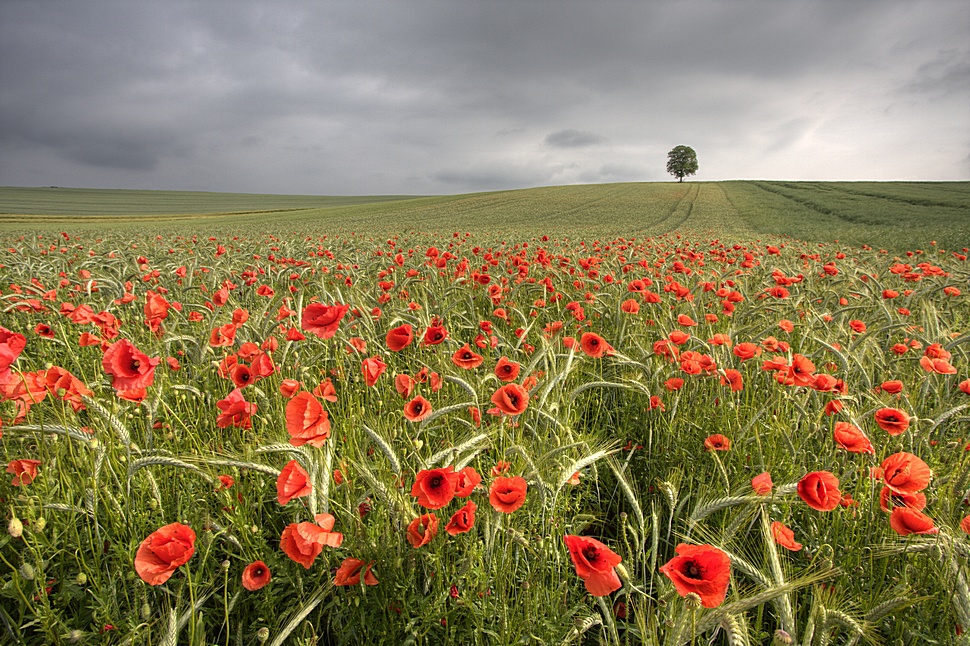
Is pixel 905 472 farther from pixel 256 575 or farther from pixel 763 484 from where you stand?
pixel 256 575

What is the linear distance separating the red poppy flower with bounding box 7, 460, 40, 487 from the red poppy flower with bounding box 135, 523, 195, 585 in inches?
26.4

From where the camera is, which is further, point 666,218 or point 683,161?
point 683,161

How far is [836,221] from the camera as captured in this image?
23.3 meters

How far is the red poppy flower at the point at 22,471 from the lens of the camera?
1.38 m

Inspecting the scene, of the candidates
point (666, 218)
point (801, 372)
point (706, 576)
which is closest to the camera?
point (706, 576)

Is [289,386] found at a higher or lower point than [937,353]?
lower

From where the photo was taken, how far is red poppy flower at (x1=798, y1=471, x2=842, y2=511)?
114 cm

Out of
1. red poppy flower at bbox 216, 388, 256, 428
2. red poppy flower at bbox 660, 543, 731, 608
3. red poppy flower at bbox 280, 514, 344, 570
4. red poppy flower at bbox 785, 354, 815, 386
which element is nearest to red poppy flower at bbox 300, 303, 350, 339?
red poppy flower at bbox 216, 388, 256, 428

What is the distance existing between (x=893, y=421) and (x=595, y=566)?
1.23 meters

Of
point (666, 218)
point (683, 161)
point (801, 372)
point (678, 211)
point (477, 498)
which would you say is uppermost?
point (683, 161)

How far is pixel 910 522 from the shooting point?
1.16 m

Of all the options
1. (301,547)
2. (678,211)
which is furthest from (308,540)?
(678,211)

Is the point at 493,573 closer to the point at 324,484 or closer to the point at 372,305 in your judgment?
the point at 324,484

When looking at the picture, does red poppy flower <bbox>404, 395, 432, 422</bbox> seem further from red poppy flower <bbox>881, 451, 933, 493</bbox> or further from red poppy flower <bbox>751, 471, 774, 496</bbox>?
red poppy flower <bbox>881, 451, 933, 493</bbox>
